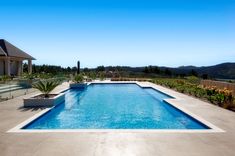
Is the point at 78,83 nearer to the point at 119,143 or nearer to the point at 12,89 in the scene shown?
the point at 12,89

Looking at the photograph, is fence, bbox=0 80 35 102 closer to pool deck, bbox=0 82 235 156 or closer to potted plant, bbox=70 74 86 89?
potted plant, bbox=70 74 86 89

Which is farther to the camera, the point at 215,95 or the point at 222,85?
the point at 222,85

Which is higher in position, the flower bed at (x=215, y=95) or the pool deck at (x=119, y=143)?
the flower bed at (x=215, y=95)

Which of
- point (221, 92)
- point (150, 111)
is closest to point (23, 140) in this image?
point (150, 111)

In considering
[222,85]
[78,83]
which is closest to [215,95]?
[222,85]

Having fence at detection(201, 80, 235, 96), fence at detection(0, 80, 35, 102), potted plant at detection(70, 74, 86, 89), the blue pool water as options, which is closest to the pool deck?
the blue pool water

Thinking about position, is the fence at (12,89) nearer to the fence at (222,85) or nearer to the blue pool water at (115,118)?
the blue pool water at (115,118)

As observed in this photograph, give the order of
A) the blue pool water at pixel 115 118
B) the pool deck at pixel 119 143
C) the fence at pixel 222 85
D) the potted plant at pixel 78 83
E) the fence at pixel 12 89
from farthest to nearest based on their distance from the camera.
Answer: the potted plant at pixel 78 83
the fence at pixel 12 89
the fence at pixel 222 85
the blue pool water at pixel 115 118
the pool deck at pixel 119 143

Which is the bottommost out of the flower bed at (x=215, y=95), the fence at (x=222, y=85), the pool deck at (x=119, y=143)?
the pool deck at (x=119, y=143)

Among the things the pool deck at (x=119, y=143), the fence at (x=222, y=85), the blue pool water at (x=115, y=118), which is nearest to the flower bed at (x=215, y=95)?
the fence at (x=222, y=85)

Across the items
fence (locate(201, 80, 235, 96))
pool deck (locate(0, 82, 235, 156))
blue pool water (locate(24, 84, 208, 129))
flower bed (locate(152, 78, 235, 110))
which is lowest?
blue pool water (locate(24, 84, 208, 129))

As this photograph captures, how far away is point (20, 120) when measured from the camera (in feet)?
25.7

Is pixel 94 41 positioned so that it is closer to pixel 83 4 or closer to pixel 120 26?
pixel 120 26

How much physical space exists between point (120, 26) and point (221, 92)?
1418cm
